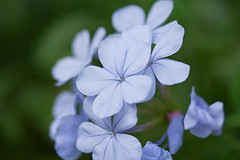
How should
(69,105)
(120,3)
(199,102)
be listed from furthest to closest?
1. (120,3)
2. (69,105)
3. (199,102)

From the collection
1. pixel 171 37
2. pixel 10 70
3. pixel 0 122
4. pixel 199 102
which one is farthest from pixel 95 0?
pixel 199 102

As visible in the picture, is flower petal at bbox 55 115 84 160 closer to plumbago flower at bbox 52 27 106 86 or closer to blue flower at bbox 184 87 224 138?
plumbago flower at bbox 52 27 106 86

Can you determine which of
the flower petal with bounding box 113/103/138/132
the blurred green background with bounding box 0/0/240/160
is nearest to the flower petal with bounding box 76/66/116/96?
the flower petal with bounding box 113/103/138/132

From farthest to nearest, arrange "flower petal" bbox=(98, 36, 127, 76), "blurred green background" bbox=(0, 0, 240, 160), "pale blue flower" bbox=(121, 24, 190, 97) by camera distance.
→ "blurred green background" bbox=(0, 0, 240, 160)
"flower petal" bbox=(98, 36, 127, 76)
"pale blue flower" bbox=(121, 24, 190, 97)

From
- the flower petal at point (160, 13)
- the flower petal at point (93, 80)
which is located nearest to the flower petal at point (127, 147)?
the flower petal at point (93, 80)

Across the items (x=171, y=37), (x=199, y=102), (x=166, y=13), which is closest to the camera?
(x=199, y=102)

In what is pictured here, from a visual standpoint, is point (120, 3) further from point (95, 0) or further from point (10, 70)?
point (10, 70)
